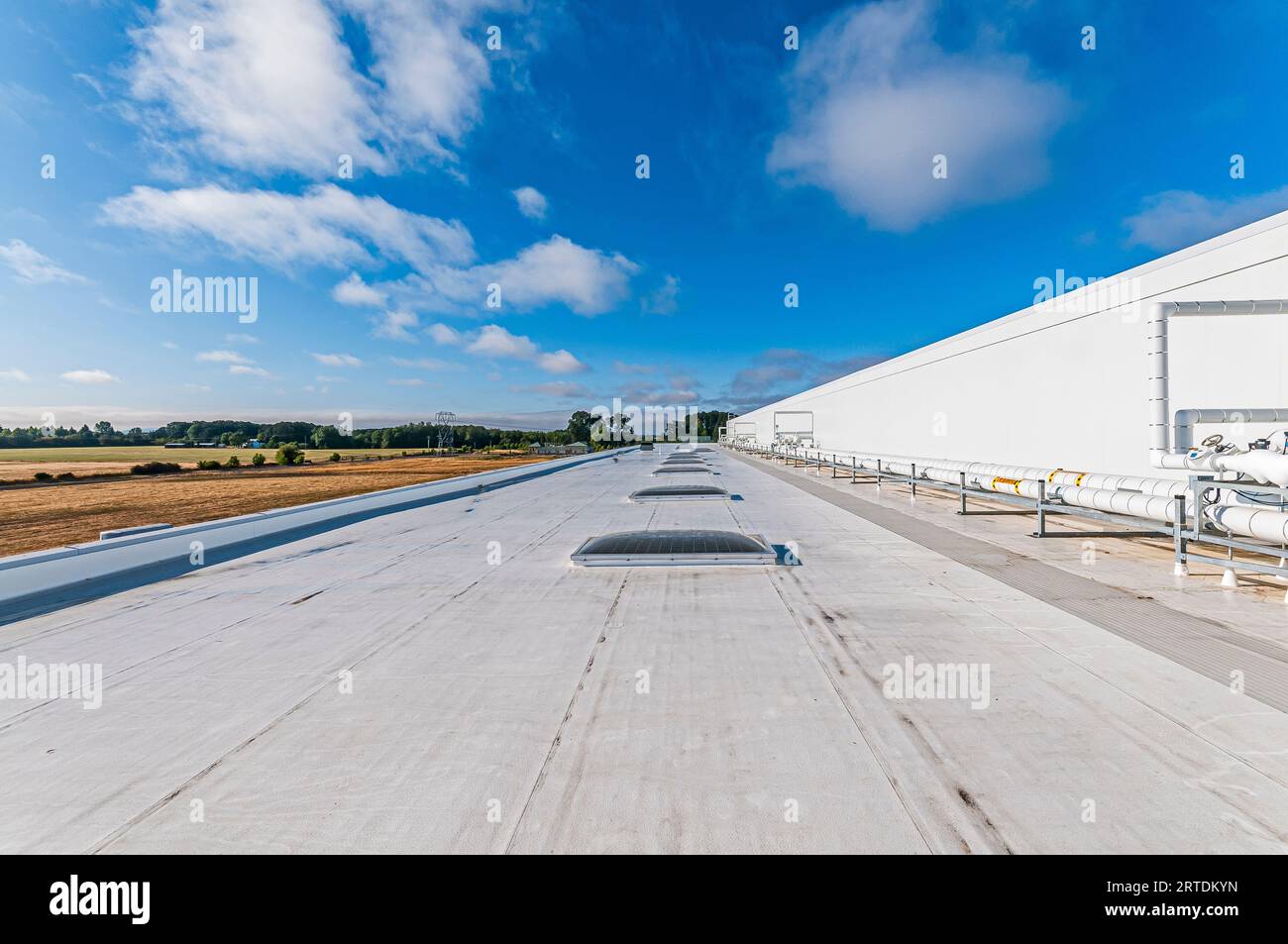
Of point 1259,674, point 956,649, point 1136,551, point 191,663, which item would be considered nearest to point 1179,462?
point 1136,551

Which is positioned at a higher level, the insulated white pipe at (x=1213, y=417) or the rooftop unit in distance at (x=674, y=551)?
the insulated white pipe at (x=1213, y=417)

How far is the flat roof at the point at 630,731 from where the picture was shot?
9.10 ft

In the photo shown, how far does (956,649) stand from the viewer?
5035mm

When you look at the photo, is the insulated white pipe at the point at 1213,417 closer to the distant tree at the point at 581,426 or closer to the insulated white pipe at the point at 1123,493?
the insulated white pipe at the point at 1123,493

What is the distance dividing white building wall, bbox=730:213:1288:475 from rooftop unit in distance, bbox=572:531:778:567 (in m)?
9.11

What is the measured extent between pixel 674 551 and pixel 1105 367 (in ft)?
38.2

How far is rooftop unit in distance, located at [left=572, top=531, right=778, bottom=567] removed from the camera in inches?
324

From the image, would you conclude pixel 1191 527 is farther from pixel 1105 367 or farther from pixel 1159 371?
pixel 1105 367

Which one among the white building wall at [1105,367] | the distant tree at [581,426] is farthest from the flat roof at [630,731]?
the distant tree at [581,426]

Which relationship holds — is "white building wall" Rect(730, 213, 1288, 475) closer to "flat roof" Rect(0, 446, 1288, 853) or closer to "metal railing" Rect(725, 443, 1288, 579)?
"metal railing" Rect(725, 443, 1288, 579)

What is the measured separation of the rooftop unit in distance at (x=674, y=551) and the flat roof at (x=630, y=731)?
46.4 inches

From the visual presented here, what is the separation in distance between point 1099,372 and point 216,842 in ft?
55.2

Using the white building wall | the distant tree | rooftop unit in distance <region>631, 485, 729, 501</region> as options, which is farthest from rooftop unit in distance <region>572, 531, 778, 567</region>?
the distant tree
